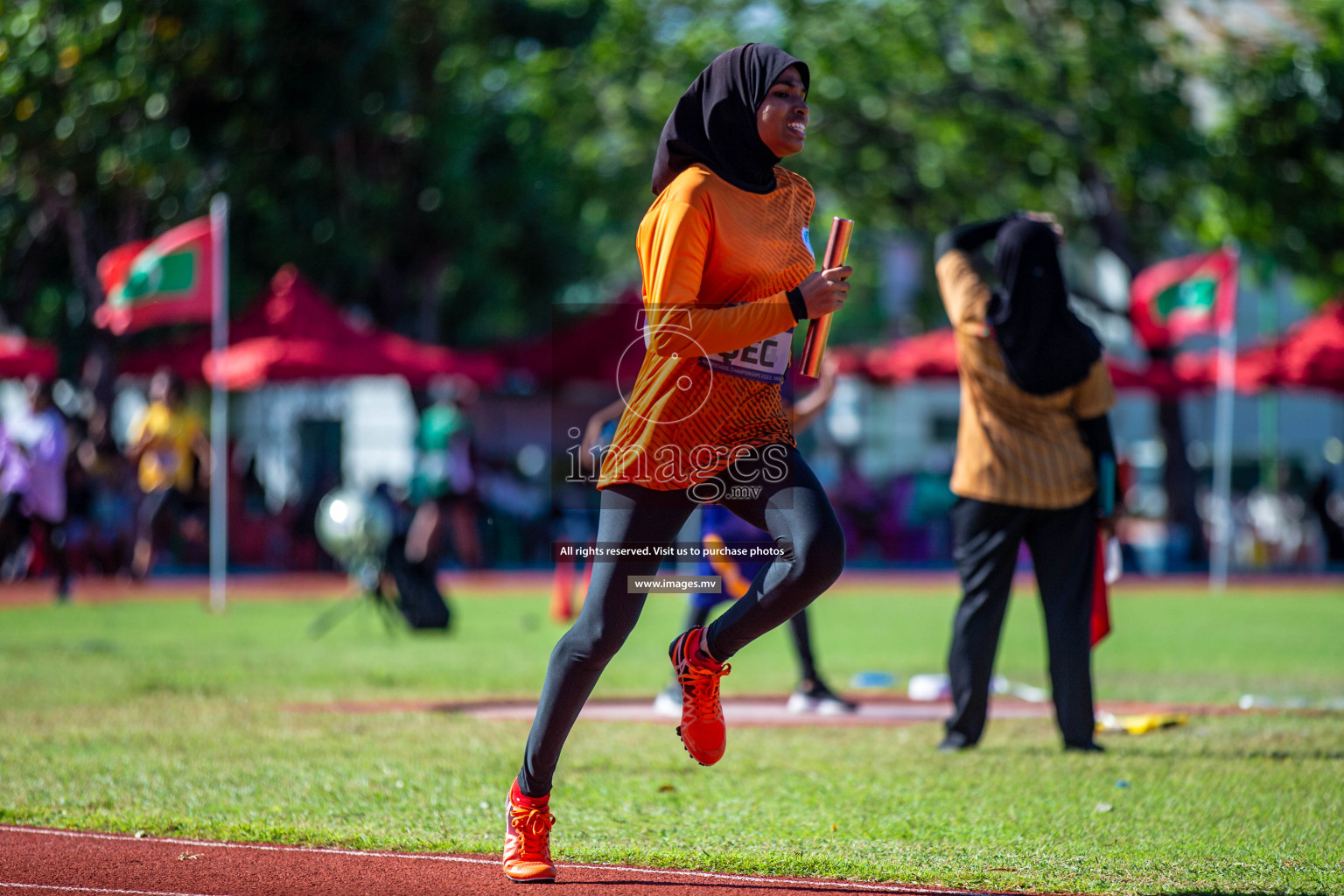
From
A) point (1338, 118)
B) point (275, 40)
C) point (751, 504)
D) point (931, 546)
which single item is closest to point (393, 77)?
point (275, 40)

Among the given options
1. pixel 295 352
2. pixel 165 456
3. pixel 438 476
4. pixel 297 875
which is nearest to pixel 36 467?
pixel 165 456

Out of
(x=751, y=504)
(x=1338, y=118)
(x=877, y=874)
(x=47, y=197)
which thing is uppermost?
(x=1338, y=118)

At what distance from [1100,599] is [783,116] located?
3.59 metres

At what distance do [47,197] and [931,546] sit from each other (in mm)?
14362

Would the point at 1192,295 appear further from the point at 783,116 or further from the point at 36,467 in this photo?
the point at 783,116

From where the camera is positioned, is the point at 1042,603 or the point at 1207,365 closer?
the point at 1042,603

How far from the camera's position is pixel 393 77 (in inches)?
949

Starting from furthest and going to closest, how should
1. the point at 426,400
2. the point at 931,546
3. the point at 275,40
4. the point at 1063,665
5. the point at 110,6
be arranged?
the point at 426,400 < the point at 931,546 < the point at 275,40 < the point at 110,6 < the point at 1063,665

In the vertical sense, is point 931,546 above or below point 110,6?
below

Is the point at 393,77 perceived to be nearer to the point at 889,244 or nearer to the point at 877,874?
the point at 889,244

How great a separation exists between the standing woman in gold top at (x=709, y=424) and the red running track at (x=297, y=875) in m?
0.19

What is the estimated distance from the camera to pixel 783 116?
4.35 metres

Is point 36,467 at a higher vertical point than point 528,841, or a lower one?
higher

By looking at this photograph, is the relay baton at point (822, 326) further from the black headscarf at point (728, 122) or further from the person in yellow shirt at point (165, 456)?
the person in yellow shirt at point (165, 456)
